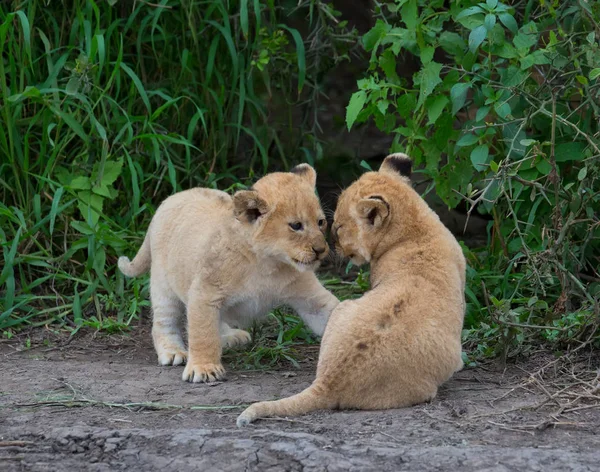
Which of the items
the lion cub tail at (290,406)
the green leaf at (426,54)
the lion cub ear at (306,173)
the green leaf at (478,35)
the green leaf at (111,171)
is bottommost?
the lion cub tail at (290,406)

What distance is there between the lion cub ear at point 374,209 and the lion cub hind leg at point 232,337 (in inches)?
56.5

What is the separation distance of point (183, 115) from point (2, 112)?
1456 mm

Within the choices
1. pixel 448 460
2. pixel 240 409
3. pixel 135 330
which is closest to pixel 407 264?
pixel 240 409

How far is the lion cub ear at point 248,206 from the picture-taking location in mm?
5918

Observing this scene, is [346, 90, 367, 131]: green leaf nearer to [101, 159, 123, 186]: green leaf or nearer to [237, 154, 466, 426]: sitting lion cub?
[237, 154, 466, 426]: sitting lion cub

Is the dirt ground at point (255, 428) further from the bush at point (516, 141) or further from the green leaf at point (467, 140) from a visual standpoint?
the green leaf at point (467, 140)

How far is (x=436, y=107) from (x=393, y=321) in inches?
83.3

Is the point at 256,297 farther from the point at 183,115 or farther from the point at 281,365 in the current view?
the point at 183,115

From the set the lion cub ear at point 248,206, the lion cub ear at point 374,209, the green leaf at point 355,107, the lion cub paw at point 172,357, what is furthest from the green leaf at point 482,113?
the lion cub paw at point 172,357

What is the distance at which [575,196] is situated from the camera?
6.15 meters

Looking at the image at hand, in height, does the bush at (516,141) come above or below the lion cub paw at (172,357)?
above

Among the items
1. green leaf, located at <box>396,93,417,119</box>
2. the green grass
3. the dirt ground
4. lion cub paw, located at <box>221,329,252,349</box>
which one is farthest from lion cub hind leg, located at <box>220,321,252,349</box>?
green leaf, located at <box>396,93,417,119</box>

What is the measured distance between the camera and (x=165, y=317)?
6797 millimetres

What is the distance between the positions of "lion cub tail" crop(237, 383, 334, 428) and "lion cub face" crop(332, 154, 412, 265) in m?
1.12
